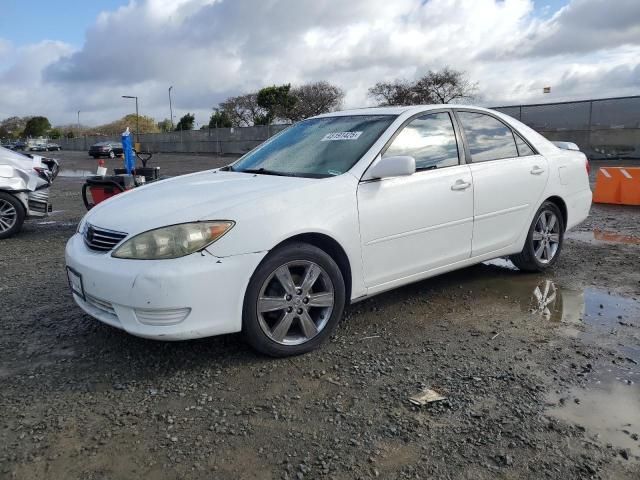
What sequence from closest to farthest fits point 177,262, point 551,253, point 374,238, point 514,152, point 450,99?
point 177,262 < point 374,238 < point 514,152 < point 551,253 < point 450,99

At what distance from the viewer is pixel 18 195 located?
8.06m

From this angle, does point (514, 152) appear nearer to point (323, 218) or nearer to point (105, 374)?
point (323, 218)

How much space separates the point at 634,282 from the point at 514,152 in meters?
1.65

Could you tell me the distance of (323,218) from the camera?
3.53m

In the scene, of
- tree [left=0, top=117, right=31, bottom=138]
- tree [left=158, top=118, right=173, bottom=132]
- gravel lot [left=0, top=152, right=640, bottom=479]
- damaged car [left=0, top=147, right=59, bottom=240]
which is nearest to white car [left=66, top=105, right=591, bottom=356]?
gravel lot [left=0, top=152, right=640, bottom=479]

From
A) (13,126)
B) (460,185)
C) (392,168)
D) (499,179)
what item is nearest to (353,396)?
(392,168)

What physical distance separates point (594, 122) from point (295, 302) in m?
21.3

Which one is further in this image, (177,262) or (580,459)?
(177,262)

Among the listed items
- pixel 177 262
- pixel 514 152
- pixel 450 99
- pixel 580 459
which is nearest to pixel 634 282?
pixel 514 152

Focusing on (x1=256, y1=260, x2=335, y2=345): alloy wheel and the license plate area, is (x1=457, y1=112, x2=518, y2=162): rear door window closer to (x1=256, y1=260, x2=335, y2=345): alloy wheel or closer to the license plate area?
(x1=256, y1=260, x2=335, y2=345): alloy wheel

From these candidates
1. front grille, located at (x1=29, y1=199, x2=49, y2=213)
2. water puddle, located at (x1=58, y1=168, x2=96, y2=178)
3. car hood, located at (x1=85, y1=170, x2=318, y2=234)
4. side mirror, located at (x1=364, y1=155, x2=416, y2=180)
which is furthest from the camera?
water puddle, located at (x1=58, y1=168, x2=96, y2=178)

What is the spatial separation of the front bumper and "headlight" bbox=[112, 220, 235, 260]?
0.15ft

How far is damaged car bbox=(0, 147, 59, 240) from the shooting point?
7996 mm

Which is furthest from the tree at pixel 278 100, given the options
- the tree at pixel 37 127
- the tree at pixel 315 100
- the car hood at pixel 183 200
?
the tree at pixel 37 127
